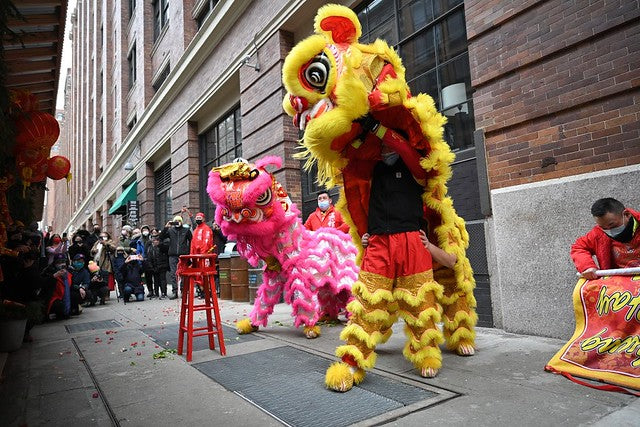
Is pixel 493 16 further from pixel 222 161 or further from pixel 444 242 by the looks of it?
pixel 222 161

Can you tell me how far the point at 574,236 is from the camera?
14.0ft

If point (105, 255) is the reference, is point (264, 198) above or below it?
above

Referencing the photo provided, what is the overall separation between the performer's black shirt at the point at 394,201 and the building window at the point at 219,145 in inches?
347

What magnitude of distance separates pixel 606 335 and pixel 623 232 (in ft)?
2.86

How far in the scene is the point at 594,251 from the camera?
3.66 metres

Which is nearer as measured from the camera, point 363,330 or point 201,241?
point 363,330

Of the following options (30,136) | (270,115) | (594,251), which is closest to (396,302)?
(594,251)

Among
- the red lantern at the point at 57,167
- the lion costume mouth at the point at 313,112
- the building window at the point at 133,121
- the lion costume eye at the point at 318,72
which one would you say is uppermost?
the building window at the point at 133,121

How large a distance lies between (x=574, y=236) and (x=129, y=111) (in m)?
23.2

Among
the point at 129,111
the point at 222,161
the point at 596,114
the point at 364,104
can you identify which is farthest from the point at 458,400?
the point at 129,111

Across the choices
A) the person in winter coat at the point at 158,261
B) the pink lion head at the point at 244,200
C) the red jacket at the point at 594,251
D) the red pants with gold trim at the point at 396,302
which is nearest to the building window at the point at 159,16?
the person in winter coat at the point at 158,261

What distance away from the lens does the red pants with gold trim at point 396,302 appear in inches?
127

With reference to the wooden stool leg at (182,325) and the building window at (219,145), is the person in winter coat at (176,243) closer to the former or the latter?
the building window at (219,145)

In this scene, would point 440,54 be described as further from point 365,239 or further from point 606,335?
point 606,335
